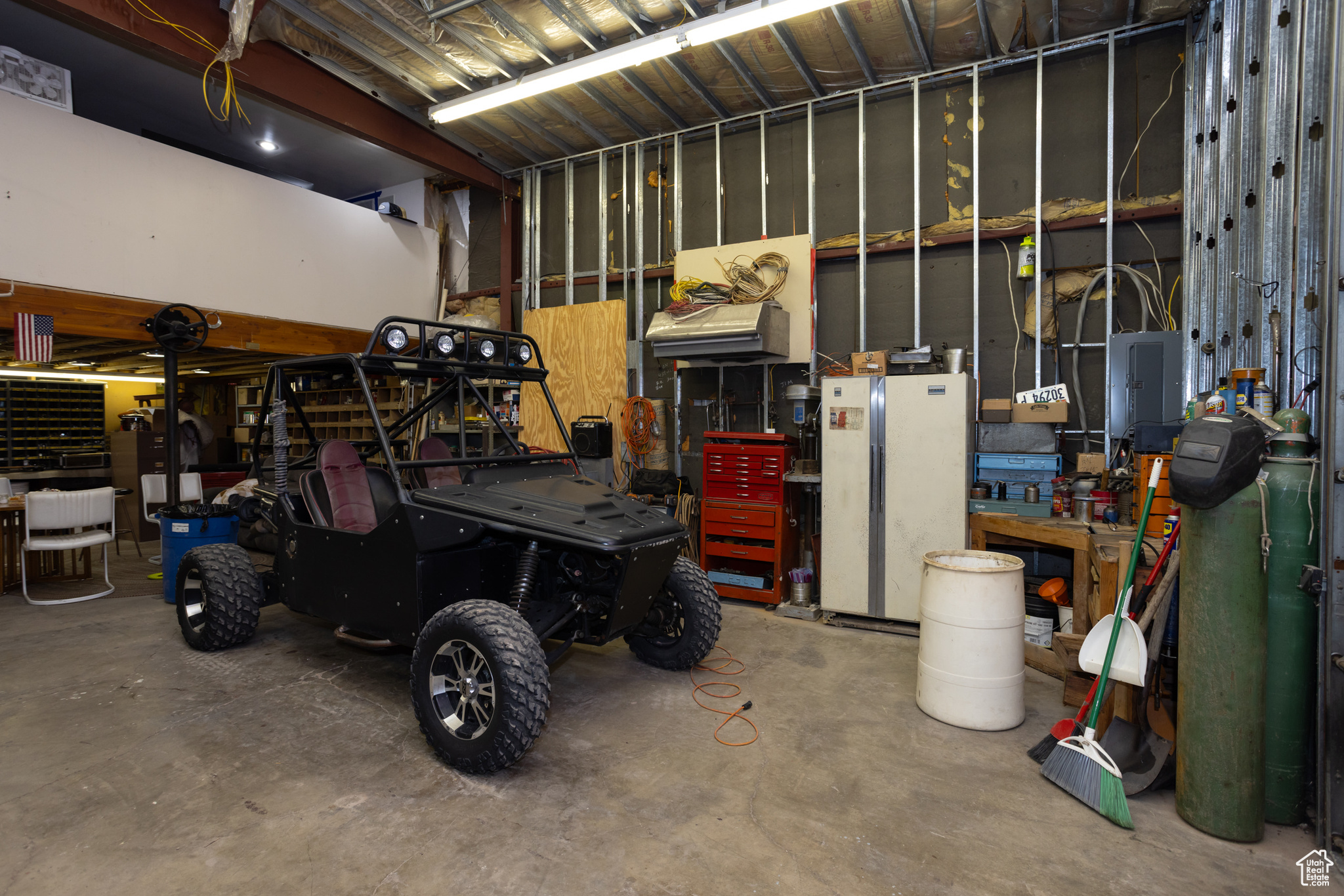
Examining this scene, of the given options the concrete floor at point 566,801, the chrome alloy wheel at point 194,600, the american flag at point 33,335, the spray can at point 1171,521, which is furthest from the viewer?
the american flag at point 33,335

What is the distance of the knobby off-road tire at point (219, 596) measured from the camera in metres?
3.80

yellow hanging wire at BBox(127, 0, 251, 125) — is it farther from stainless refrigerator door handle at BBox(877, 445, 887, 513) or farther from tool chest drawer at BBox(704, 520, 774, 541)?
stainless refrigerator door handle at BBox(877, 445, 887, 513)

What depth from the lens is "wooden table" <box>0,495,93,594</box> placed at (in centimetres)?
536

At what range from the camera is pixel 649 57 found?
15.7 feet

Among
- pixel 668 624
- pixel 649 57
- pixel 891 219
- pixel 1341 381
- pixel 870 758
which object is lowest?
pixel 870 758

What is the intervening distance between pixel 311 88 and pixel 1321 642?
723 cm

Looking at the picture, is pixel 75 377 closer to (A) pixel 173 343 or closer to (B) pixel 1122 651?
(A) pixel 173 343

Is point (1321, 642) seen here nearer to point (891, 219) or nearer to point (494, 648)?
point (494, 648)

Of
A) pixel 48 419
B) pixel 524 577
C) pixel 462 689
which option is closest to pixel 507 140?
pixel 524 577

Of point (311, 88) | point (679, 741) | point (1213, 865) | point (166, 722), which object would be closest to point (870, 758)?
point (679, 741)

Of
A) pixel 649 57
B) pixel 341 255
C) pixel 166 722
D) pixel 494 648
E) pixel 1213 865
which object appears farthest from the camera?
pixel 341 255

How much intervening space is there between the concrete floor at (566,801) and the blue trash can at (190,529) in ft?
3.93

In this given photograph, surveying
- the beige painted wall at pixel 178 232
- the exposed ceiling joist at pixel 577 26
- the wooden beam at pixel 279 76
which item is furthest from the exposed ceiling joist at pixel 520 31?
the beige painted wall at pixel 178 232

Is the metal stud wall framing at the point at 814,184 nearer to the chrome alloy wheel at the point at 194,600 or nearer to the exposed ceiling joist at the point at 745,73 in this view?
the exposed ceiling joist at the point at 745,73
